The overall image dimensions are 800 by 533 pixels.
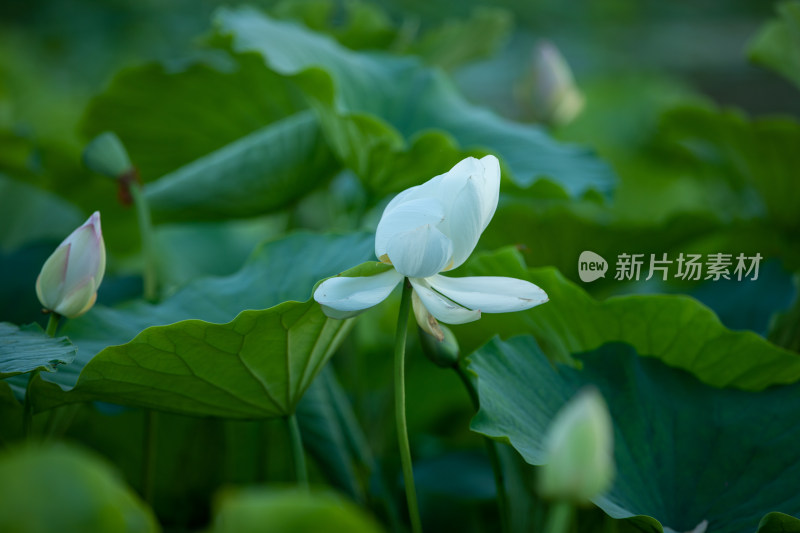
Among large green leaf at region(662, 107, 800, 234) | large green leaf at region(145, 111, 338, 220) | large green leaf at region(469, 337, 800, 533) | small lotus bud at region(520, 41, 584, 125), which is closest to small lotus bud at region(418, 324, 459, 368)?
large green leaf at region(469, 337, 800, 533)

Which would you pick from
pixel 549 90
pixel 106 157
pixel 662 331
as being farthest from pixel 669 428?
pixel 549 90

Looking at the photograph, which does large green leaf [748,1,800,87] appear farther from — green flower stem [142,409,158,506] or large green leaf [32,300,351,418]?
green flower stem [142,409,158,506]

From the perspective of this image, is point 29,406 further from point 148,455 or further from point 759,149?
point 759,149

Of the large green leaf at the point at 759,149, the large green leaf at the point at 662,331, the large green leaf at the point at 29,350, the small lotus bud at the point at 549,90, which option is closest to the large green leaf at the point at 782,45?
the large green leaf at the point at 759,149

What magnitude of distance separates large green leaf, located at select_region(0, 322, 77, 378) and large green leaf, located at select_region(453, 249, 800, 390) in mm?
327

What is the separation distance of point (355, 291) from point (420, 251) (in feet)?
0.16

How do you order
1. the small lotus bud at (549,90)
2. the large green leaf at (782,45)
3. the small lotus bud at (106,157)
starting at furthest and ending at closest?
the small lotus bud at (549,90) → the large green leaf at (782,45) → the small lotus bud at (106,157)

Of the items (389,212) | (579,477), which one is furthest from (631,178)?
(579,477)

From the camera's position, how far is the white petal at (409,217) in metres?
0.41

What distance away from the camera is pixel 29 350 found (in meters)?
0.46

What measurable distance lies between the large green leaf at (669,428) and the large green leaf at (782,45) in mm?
505

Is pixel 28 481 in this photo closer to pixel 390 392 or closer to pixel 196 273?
pixel 390 392

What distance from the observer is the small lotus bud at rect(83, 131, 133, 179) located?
2.25ft

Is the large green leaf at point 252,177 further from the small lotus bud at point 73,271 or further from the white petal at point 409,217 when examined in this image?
the white petal at point 409,217
